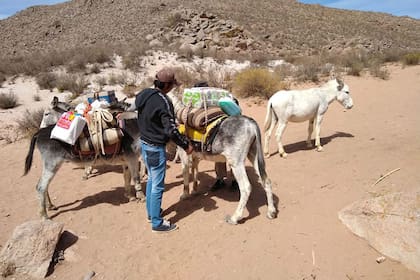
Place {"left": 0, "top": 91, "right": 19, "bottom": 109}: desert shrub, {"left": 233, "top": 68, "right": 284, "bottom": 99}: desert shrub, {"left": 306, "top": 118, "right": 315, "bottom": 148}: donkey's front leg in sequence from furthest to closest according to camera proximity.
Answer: {"left": 233, "top": 68, "right": 284, "bottom": 99}: desert shrub, {"left": 0, "top": 91, "right": 19, "bottom": 109}: desert shrub, {"left": 306, "top": 118, "right": 315, "bottom": 148}: donkey's front leg

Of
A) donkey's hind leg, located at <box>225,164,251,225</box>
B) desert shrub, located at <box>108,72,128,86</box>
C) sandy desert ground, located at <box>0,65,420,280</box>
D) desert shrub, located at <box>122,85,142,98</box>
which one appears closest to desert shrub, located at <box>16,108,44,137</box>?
sandy desert ground, located at <box>0,65,420,280</box>

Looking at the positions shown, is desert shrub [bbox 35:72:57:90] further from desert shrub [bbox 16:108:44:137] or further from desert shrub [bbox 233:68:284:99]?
desert shrub [bbox 233:68:284:99]

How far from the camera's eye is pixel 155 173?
425 cm

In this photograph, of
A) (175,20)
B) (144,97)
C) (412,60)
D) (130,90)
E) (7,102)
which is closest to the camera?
(144,97)

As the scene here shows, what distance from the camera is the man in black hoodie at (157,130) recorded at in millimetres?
3918

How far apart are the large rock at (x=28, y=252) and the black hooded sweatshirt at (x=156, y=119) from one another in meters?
1.83

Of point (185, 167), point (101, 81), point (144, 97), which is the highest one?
point (144, 97)

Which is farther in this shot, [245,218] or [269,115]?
[269,115]

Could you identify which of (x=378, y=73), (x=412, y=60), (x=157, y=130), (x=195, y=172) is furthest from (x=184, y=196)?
(x=412, y=60)

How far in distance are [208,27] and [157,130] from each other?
26.7 metres

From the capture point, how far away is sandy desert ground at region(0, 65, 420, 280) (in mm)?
3512

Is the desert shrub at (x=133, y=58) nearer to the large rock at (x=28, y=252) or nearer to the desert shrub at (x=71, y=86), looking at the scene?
the desert shrub at (x=71, y=86)

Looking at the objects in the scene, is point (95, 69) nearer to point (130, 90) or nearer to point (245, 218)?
point (130, 90)

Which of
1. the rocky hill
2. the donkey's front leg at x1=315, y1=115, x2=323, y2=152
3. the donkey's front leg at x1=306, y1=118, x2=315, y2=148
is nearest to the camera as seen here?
the donkey's front leg at x1=315, y1=115, x2=323, y2=152
